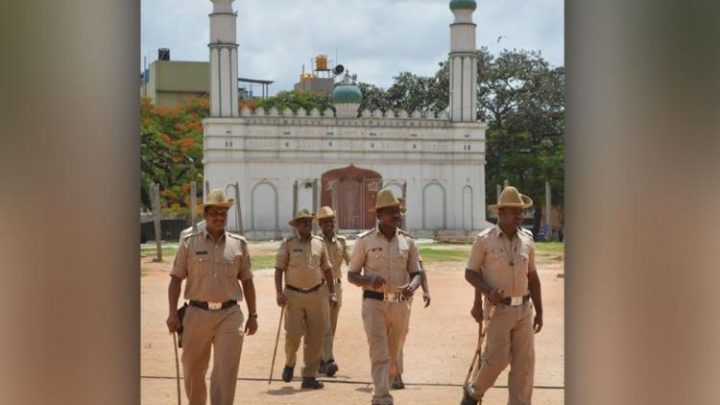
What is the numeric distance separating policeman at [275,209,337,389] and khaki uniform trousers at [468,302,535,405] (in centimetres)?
253

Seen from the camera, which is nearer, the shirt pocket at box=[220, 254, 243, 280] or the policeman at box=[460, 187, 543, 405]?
the shirt pocket at box=[220, 254, 243, 280]

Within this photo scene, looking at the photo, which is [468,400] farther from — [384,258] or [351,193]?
[351,193]

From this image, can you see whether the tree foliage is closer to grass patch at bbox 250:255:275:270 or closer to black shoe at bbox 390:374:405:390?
grass patch at bbox 250:255:275:270

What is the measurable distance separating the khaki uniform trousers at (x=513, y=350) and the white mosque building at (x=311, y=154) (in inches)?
1183

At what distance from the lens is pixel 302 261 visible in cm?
989

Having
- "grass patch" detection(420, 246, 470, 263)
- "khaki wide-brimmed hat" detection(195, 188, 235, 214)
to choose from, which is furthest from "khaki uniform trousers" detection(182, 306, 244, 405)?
"grass patch" detection(420, 246, 470, 263)

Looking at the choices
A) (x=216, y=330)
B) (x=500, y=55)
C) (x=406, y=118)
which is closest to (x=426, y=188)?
(x=406, y=118)

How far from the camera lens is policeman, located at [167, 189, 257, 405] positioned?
711 cm

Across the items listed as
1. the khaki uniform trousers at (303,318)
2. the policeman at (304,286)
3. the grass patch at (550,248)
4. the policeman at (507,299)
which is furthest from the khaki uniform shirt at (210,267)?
the grass patch at (550,248)

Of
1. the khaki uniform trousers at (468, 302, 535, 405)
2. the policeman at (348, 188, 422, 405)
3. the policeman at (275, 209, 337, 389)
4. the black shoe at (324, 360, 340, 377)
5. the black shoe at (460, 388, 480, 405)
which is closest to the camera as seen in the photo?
the khaki uniform trousers at (468, 302, 535, 405)
